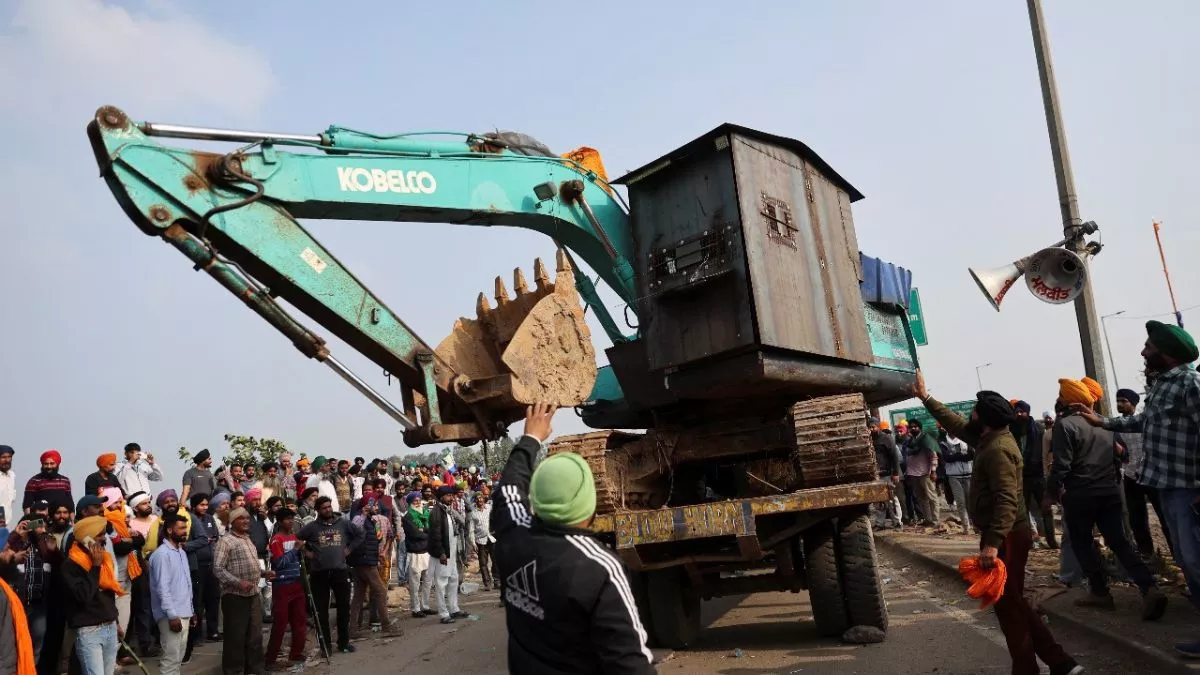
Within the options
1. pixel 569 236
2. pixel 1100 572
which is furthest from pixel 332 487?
pixel 1100 572

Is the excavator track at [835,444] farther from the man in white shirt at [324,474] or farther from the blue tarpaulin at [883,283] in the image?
the man in white shirt at [324,474]

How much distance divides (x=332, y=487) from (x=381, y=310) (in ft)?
28.5

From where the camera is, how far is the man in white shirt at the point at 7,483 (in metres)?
9.15

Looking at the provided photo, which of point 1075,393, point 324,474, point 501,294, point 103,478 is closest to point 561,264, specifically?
point 501,294

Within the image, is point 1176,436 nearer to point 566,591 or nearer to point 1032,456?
point 566,591

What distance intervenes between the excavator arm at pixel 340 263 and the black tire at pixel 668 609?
5.88 feet

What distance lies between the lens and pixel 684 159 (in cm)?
785

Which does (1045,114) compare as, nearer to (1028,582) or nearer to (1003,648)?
(1028,582)

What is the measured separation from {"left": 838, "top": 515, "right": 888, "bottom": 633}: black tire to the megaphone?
4077mm

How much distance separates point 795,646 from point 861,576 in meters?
0.78

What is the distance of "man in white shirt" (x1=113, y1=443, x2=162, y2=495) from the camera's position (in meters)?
11.3

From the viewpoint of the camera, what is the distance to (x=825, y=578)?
22.5 feet

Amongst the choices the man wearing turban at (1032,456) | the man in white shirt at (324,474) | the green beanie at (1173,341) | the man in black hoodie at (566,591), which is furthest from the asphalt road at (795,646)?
the man in black hoodie at (566,591)

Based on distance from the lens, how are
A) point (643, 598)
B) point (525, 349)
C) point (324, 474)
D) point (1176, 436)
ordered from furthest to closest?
point (324, 474) → point (643, 598) → point (525, 349) → point (1176, 436)
